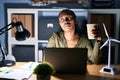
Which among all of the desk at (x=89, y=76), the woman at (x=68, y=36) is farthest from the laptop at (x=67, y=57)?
the woman at (x=68, y=36)

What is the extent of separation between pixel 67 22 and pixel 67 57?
2.59 feet

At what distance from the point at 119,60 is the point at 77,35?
120cm

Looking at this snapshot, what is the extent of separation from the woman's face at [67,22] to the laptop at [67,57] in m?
0.74

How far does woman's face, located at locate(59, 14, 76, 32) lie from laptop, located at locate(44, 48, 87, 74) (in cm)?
74

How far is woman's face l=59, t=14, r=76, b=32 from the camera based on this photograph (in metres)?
2.70

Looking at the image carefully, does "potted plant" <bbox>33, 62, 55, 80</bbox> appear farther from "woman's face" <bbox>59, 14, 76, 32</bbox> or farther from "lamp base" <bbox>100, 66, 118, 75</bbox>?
"woman's face" <bbox>59, 14, 76, 32</bbox>

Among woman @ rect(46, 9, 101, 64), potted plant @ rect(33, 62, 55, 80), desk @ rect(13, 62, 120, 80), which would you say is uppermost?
woman @ rect(46, 9, 101, 64)

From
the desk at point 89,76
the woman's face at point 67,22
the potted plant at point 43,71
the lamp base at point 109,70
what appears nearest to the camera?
the potted plant at point 43,71

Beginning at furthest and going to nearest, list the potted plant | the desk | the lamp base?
1. the lamp base
2. the desk
3. the potted plant

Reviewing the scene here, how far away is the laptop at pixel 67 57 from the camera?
1987 mm

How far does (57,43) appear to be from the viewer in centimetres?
279

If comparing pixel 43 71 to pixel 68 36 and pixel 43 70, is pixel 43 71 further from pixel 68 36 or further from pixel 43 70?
pixel 68 36

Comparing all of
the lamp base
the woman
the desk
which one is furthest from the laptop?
the woman

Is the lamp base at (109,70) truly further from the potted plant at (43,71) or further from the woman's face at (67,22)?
the woman's face at (67,22)
